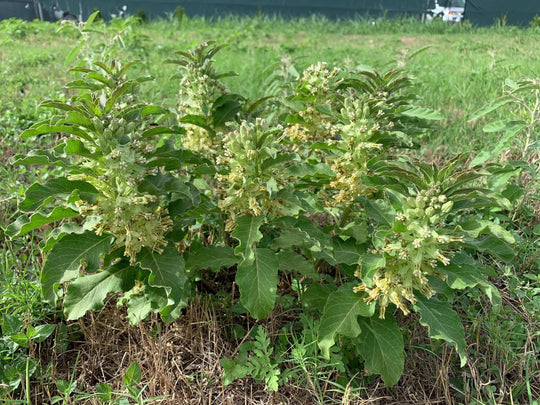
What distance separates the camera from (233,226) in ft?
5.95

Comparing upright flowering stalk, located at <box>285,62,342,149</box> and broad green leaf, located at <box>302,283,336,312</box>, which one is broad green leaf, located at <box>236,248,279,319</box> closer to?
broad green leaf, located at <box>302,283,336,312</box>

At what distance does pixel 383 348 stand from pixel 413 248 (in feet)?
1.55

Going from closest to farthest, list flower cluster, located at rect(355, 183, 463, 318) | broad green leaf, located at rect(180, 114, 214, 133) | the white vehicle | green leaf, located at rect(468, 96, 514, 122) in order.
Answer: flower cluster, located at rect(355, 183, 463, 318)
broad green leaf, located at rect(180, 114, 214, 133)
green leaf, located at rect(468, 96, 514, 122)
the white vehicle

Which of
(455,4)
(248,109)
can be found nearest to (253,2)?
(455,4)

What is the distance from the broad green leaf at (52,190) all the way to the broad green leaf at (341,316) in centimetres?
101

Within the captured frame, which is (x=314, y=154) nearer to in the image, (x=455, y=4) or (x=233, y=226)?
(x=233, y=226)

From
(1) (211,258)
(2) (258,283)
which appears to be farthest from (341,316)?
(1) (211,258)

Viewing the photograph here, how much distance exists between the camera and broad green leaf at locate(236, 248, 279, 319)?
64.9 inches

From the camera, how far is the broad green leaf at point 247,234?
5.27 ft

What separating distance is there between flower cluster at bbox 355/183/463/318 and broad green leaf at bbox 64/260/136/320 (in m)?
0.98

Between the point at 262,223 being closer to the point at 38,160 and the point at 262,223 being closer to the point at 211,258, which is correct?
the point at 211,258

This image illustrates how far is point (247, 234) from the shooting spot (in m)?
1.66

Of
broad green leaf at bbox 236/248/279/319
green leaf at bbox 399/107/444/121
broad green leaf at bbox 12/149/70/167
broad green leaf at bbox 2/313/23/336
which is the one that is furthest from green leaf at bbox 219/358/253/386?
green leaf at bbox 399/107/444/121

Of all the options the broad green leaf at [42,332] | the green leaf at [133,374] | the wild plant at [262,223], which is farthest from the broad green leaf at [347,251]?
the broad green leaf at [42,332]
